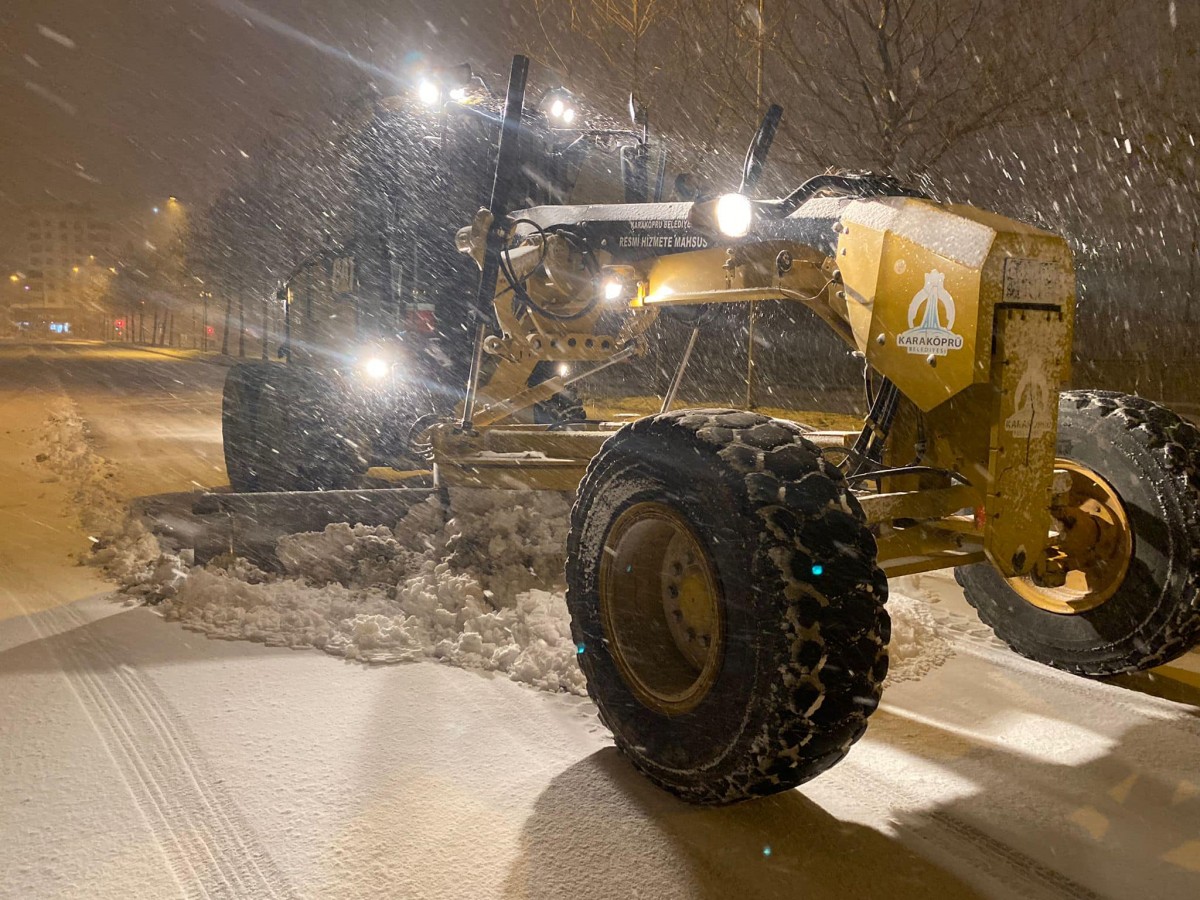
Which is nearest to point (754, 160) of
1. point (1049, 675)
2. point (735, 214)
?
point (735, 214)

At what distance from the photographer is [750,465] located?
2.83 metres

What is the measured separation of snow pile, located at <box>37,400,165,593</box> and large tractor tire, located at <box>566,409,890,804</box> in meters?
3.33

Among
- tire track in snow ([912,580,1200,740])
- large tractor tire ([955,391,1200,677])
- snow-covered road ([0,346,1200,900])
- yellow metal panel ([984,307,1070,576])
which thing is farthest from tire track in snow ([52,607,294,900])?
tire track in snow ([912,580,1200,740])

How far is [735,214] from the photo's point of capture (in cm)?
388

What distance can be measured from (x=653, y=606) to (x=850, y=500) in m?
0.91

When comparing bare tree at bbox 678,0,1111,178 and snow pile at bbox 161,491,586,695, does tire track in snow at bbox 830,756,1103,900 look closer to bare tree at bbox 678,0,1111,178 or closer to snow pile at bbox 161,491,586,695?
snow pile at bbox 161,491,586,695

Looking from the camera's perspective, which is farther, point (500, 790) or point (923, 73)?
point (923, 73)

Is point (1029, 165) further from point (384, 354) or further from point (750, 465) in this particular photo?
point (750, 465)

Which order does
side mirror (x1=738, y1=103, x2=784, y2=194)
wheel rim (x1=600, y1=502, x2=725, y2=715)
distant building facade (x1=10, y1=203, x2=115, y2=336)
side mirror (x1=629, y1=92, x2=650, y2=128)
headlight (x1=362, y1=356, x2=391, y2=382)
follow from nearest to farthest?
wheel rim (x1=600, y1=502, x2=725, y2=715) → side mirror (x1=738, y1=103, x2=784, y2=194) → side mirror (x1=629, y1=92, x2=650, y2=128) → headlight (x1=362, y1=356, x2=391, y2=382) → distant building facade (x1=10, y1=203, x2=115, y2=336)

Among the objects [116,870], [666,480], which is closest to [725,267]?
[666,480]

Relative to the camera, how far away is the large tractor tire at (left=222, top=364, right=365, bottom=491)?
24.0ft

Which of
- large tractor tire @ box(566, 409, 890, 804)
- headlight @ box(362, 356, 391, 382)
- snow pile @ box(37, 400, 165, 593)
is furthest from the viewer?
headlight @ box(362, 356, 391, 382)

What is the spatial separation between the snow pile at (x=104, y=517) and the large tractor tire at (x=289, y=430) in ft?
3.31

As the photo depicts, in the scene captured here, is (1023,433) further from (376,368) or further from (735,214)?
(376,368)
